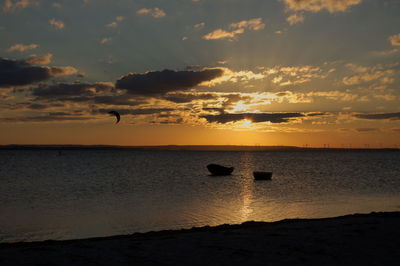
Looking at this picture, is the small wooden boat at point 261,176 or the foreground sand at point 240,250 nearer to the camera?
the foreground sand at point 240,250

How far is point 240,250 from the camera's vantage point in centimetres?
1312

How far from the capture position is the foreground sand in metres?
11.8

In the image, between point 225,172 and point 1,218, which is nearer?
point 1,218

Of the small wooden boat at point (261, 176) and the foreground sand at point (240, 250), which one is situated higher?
the foreground sand at point (240, 250)

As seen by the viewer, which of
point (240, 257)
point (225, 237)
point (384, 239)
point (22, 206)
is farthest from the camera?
point (22, 206)

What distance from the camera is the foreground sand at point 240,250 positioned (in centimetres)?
1176

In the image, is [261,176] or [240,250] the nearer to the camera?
[240,250]

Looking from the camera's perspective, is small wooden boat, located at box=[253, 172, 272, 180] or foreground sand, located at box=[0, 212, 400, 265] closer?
foreground sand, located at box=[0, 212, 400, 265]

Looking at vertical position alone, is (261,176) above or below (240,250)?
below

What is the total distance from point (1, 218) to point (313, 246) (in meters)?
23.2

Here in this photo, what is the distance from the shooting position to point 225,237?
611 inches

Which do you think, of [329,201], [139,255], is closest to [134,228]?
[139,255]

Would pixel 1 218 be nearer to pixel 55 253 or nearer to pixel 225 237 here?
pixel 55 253

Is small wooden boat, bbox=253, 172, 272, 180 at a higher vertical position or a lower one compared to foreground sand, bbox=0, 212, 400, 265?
lower
